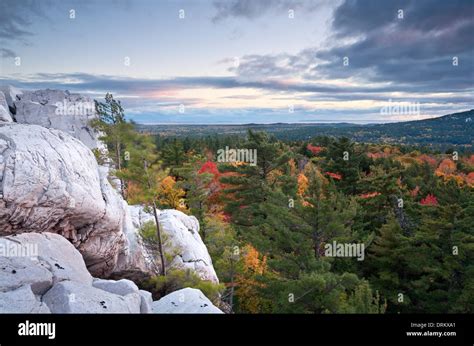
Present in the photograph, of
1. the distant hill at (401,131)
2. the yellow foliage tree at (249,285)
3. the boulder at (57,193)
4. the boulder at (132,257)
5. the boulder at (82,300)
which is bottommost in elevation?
the yellow foliage tree at (249,285)

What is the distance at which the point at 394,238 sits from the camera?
16031 millimetres

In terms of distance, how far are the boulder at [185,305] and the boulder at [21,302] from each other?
6.97ft

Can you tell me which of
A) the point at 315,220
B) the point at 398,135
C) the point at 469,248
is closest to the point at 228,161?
the point at 315,220

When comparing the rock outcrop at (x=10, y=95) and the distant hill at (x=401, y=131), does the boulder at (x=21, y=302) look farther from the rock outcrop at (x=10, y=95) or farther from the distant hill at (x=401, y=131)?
the distant hill at (x=401, y=131)

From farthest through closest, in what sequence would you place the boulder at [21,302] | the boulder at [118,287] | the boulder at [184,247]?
the boulder at [184,247] → the boulder at [118,287] → the boulder at [21,302]

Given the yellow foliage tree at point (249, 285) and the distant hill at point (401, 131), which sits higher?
the distant hill at point (401, 131)

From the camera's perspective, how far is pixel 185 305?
264 inches

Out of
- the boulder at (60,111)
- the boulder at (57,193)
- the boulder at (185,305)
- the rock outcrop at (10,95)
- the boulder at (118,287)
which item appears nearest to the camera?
the boulder at (57,193)

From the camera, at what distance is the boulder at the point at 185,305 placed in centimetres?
648

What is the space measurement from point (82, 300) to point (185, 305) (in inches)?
78.5

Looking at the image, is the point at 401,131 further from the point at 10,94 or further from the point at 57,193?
the point at 57,193
